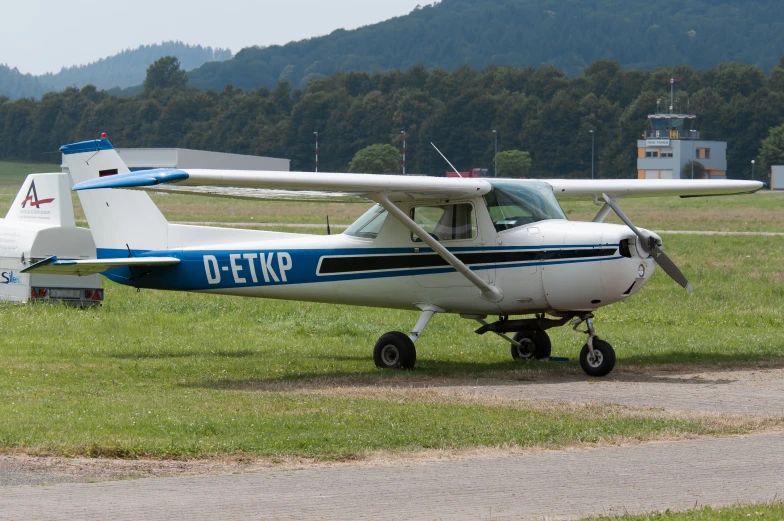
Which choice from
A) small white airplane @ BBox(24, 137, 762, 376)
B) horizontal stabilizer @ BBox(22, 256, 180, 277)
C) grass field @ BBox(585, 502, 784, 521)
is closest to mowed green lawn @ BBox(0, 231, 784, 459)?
small white airplane @ BBox(24, 137, 762, 376)

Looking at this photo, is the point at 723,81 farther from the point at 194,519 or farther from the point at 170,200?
the point at 194,519

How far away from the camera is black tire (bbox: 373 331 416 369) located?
14.8m

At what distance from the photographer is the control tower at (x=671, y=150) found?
127 m

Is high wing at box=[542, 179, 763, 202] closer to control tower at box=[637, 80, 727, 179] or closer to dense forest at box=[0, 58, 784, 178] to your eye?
control tower at box=[637, 80, 727, 179]

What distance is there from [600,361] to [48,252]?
10983mm

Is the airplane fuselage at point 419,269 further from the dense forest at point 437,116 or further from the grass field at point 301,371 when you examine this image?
the dense forest at point 437,116

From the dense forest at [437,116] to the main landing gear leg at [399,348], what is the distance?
13237 cm

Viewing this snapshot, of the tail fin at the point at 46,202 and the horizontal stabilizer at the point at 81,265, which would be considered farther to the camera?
the tail fin at the point at 46,202

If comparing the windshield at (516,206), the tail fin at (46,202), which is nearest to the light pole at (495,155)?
the tail fin at (46,202)

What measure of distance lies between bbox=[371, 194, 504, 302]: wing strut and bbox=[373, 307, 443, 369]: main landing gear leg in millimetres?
804

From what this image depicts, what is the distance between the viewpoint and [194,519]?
6.89m

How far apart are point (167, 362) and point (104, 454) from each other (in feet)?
20.0

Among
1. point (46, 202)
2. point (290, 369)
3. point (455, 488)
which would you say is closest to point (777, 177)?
point (46, 202)

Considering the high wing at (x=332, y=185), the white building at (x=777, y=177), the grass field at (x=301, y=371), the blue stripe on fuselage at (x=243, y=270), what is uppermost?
the white building at (x=777, y=177)
